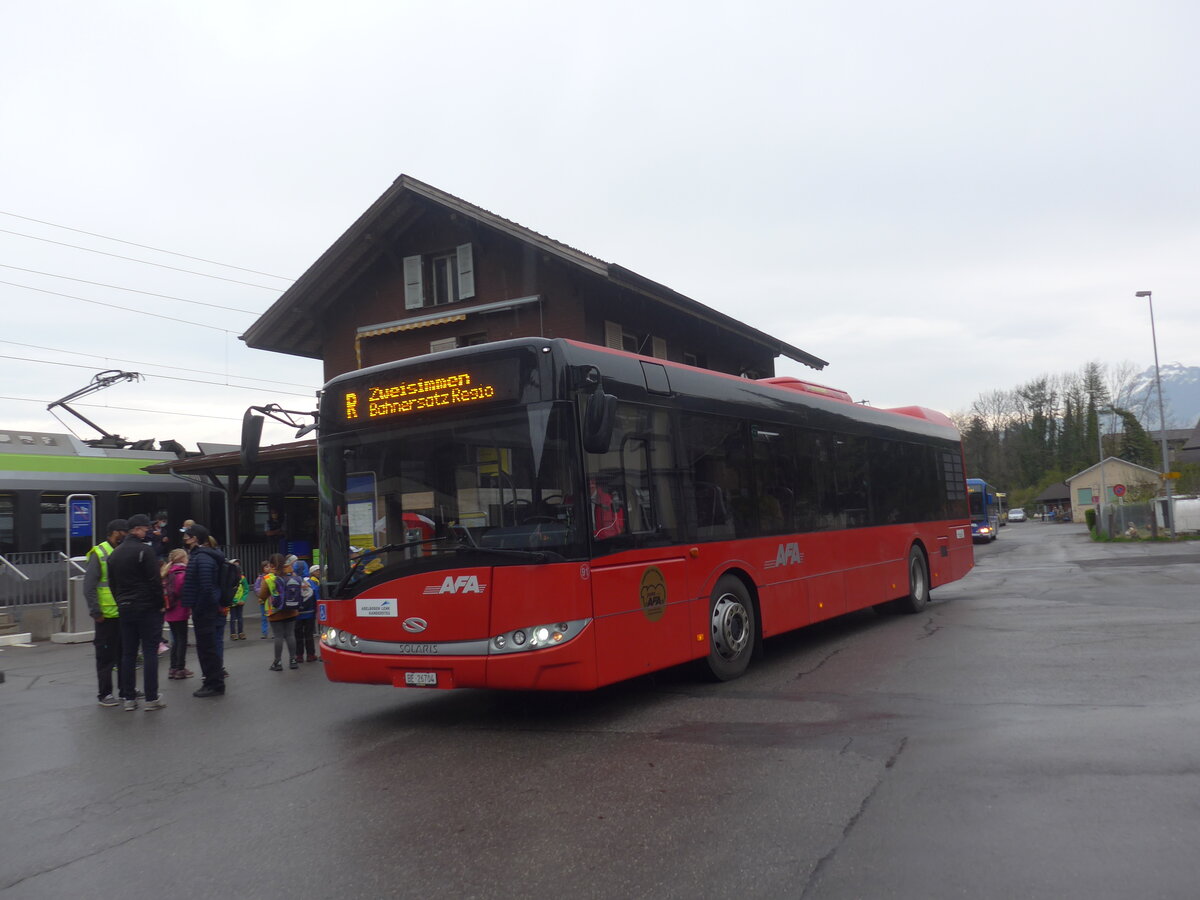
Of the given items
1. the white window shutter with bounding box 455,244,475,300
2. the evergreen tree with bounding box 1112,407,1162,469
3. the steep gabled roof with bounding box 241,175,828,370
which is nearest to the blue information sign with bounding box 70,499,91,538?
the steep gabled roof with bounding box 241,175,828,370

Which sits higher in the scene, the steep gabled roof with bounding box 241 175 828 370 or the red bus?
the steep gabled roof with bounding box 241 175 828 370

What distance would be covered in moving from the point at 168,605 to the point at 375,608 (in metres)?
5.10

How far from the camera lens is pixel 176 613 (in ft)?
37.7

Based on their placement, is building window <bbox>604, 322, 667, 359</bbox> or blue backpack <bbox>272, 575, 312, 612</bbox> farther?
building window <bbox>604, 322, 667, 359</bbox>

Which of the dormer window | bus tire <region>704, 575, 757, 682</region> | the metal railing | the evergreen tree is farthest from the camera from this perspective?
the evergreen tree

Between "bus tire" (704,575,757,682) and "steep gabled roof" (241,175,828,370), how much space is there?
1258 centimetres

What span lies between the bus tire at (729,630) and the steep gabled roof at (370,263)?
1258 centimetres

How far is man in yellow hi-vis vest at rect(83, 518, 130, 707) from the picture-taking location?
30.4ft

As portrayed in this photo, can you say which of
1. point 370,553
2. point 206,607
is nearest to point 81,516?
point 206,607

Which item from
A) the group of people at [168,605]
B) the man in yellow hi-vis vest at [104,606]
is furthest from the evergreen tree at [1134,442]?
the man in yellow hi-vis vest at [104,606]

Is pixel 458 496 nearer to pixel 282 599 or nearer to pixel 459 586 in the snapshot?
pixel 459 586

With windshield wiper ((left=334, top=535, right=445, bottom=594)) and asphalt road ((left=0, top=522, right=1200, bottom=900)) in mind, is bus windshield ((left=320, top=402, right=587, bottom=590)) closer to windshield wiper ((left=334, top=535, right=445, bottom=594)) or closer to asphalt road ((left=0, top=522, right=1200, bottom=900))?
windshield wiper ((left=334, top=535, right=445, bottom=594))

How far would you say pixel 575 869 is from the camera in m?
4.30

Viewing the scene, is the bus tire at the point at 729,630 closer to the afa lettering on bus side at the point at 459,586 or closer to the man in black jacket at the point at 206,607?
the afa lettering on bus side at the point at 459,586
